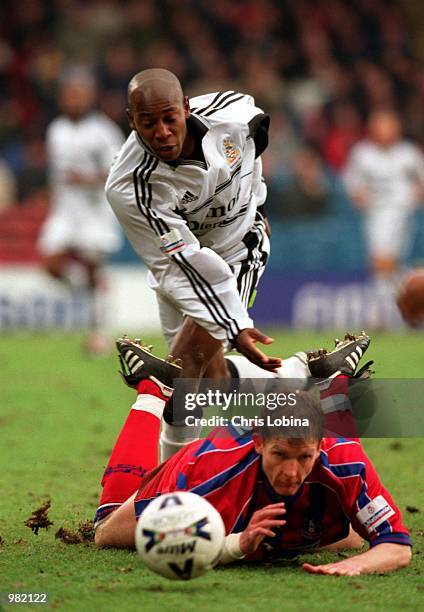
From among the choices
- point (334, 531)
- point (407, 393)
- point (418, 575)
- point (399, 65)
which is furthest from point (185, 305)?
point (399, 65)

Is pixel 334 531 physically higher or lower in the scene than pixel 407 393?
lower

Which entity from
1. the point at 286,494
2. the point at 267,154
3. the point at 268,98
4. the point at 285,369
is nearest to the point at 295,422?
the point at 286,494

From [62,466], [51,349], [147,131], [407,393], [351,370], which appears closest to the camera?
[147,131]

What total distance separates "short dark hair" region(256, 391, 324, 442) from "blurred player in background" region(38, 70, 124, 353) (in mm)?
7396

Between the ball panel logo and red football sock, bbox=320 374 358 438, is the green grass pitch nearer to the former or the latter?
the ball panel logo

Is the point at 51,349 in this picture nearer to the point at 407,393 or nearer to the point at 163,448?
the point at 407,393

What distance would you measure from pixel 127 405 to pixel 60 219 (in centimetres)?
407

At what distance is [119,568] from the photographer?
425 centimetres

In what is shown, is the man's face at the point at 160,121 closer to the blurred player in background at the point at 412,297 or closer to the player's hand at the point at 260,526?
the blurred player in background at the point at 412,297

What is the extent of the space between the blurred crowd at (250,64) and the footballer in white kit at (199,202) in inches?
382

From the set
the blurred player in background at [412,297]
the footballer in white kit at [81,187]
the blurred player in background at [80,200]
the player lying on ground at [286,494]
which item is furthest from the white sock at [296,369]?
the footballer in white kit at [81,187]

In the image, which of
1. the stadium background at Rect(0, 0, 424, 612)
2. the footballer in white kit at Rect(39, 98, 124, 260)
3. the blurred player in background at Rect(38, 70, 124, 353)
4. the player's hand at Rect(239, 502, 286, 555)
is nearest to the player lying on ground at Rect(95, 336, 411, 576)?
the player's hand at Rect(239, 502, 286, 555)

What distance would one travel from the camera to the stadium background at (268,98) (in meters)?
14.5

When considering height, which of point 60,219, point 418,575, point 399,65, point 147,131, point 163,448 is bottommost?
point 418,575
